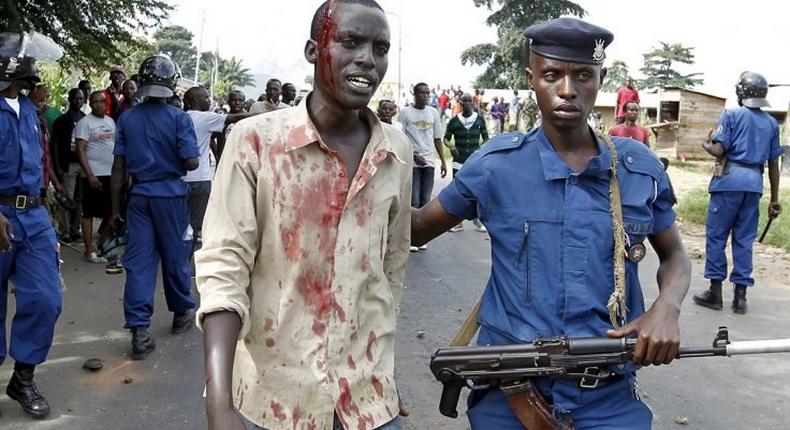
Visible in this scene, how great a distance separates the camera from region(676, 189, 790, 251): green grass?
10.0m

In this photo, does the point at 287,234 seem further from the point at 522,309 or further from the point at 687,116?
the point at 687,116

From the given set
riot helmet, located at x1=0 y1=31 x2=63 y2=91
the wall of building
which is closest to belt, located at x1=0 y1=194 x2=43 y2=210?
riot helmet, located at x1=0 y1=31 x2=63 y2=91

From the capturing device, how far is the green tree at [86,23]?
7.78 m

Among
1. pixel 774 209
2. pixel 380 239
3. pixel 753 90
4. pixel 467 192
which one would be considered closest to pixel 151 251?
pixel 467 192

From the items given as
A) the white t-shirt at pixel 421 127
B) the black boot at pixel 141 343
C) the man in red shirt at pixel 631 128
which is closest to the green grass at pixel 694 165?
the man in red shirt at pixel 631 128

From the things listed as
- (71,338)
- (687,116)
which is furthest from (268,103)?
(687,116)

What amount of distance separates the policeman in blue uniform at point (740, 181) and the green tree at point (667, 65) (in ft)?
215

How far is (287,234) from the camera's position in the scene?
2039 millimetres

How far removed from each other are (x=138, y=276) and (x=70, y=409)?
1.17m

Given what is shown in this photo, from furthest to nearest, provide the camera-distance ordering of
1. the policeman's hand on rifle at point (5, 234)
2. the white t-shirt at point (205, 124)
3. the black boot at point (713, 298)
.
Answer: the white t-shirt at point (205, 124) < the black boot at point (713, 298) < the policeman's hand on rifle at point (5, 234)

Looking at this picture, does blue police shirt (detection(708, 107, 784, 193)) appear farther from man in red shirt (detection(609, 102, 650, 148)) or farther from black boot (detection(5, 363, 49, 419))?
black boot (detection(5, 363, 49, 419))

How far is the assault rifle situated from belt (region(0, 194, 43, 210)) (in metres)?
2.86

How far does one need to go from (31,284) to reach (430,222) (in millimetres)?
2605

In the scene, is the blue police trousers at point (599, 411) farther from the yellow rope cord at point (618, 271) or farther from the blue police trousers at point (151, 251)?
the blue police trousers at point (151, 251)
